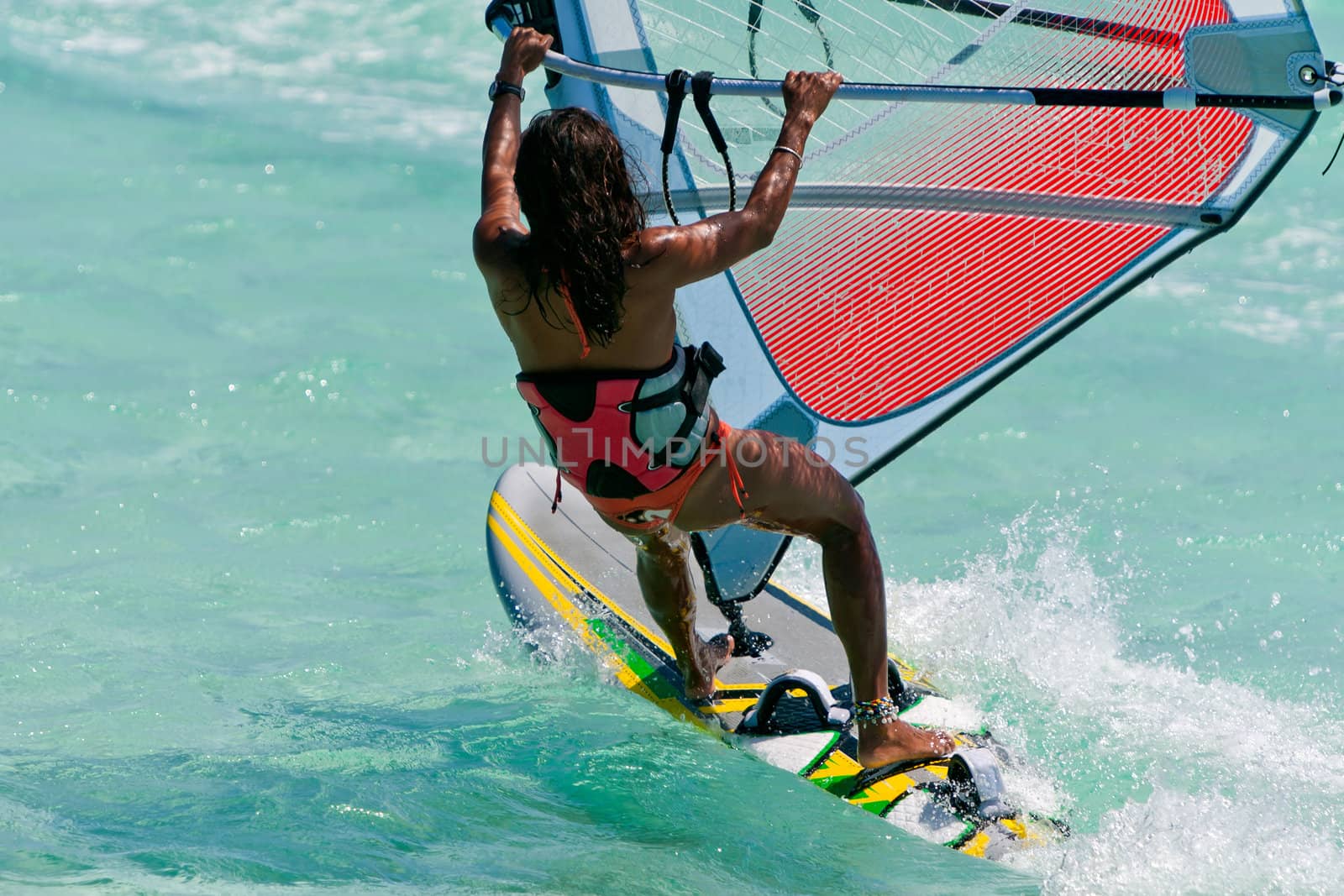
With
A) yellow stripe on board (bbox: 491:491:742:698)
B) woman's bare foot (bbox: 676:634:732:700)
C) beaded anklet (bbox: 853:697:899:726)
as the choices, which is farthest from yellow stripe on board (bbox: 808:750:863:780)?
yellow stripe on board (bbox: 491:491:742:698)

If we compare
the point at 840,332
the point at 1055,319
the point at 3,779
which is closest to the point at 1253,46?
the point at 1055,319

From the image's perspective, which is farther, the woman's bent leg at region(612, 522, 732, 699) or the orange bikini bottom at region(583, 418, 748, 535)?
the woman's bent leg at region(612, 522, 732, 699)

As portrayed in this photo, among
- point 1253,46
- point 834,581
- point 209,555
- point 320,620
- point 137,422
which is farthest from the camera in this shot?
point 137,422

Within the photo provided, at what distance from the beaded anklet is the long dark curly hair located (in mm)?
1354

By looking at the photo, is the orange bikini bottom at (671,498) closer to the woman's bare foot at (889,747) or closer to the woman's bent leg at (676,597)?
the woman's bent leg at (676,597)

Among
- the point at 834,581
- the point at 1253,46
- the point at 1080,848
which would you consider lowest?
the point at 1080,848

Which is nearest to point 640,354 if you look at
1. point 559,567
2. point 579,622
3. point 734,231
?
point 734,231

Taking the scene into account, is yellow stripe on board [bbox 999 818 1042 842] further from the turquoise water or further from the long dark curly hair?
the long dark curly hair

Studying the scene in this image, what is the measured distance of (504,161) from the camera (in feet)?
11.1

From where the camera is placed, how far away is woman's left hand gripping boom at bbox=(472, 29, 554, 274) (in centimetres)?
321

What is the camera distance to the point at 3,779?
12.2 feet

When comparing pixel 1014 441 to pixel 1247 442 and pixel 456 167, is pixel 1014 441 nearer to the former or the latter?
pixel 1247 442

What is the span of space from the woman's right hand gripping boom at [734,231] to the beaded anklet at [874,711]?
134 cm

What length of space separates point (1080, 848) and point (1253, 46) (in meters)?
2.02
